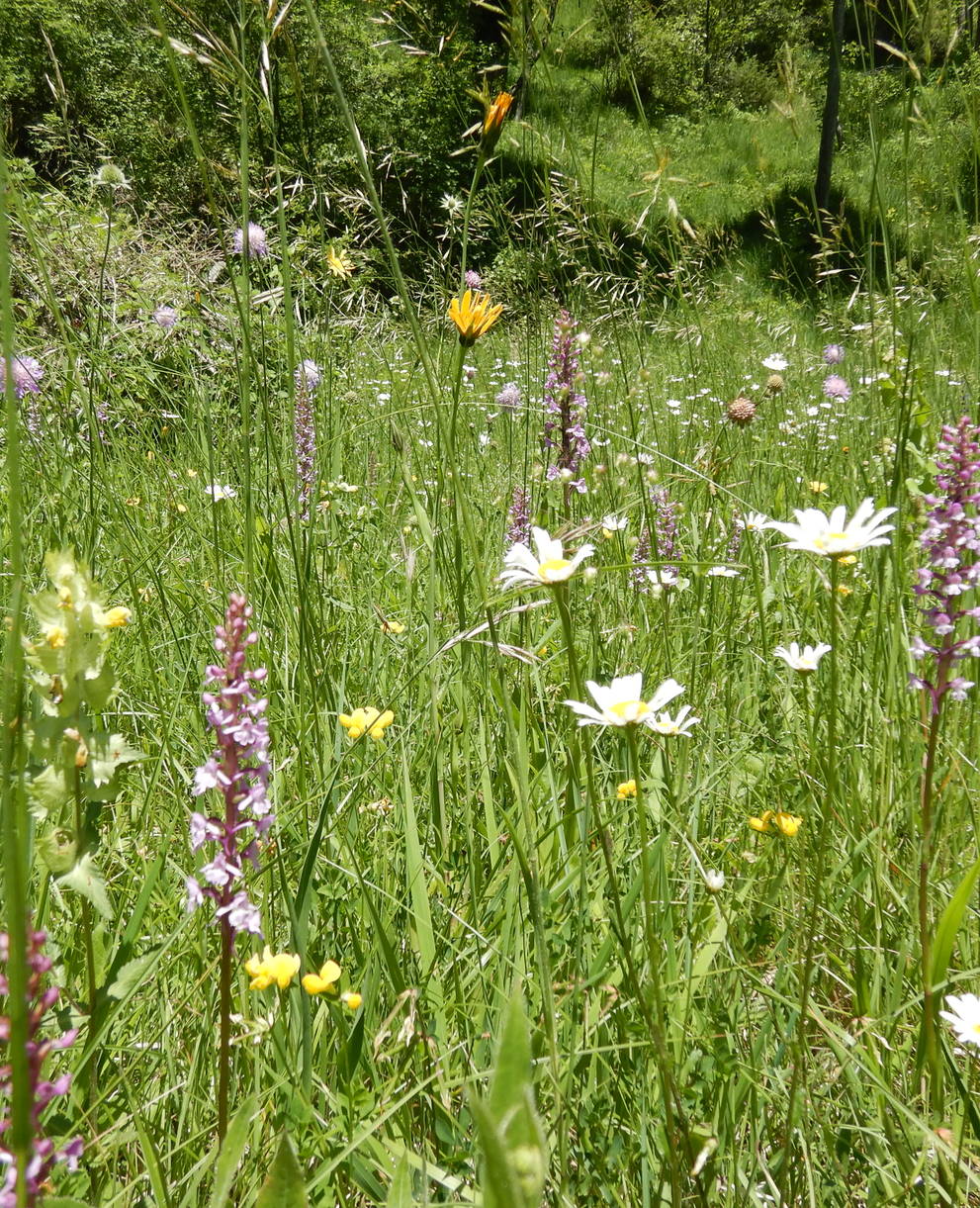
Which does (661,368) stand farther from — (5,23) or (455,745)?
(5,23)

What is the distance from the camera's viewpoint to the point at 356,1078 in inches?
34.3

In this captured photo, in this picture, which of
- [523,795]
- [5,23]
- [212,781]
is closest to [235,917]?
[212,781]

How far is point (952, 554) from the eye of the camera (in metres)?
0.97

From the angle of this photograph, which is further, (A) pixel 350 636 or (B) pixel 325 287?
(A) pixel 350 636

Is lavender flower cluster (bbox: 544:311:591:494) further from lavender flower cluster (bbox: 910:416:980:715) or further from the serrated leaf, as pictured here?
the serrated leaf

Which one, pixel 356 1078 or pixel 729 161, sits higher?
pixel 356 1078

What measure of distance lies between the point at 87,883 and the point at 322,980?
0.80 ft

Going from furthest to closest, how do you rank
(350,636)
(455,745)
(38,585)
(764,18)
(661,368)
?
(764,18)
(661,368)
(38,585)
(350,636)
(455,745)

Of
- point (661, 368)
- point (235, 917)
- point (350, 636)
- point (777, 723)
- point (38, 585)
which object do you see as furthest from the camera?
point (661, 368)

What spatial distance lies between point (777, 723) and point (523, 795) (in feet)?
3.45

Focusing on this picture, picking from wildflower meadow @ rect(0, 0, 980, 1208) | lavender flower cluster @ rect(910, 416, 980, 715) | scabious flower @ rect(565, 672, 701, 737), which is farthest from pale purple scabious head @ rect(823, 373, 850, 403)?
scabious flower @ rect(565, 672, 701, 737)

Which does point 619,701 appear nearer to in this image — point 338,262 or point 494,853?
point 494,853

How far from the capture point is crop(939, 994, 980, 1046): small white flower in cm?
84

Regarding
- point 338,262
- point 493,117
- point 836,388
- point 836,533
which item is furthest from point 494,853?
point 836,388
